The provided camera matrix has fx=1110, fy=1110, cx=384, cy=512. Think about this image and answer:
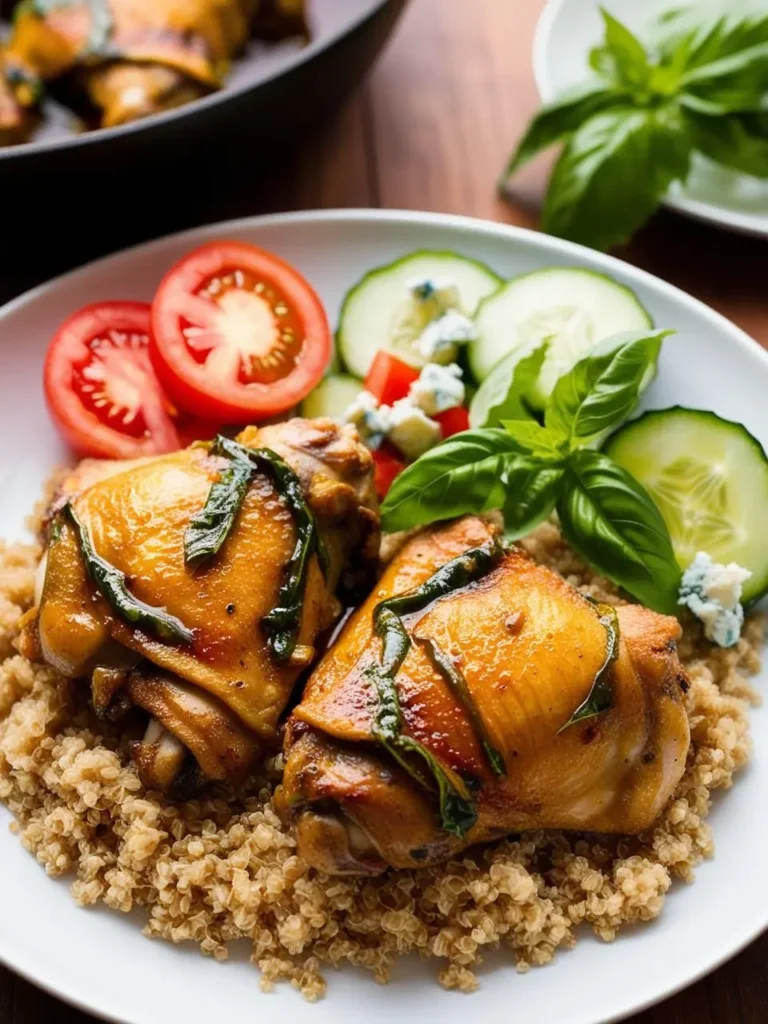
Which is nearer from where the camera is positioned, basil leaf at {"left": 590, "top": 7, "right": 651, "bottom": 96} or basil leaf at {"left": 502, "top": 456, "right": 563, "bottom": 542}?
basil leaf at {"left": 502, "top": 456, "right": 563, "bottom": 542}

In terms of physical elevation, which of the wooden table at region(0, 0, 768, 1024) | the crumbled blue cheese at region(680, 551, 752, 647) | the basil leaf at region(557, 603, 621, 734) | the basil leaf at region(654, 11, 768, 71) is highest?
the basil leaf at region(654, 11, 768, 71)

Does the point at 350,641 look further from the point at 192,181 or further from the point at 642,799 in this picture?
the point at 192,181

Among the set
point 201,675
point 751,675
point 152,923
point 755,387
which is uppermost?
point 755,387

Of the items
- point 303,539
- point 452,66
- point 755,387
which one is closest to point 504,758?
point 303,539

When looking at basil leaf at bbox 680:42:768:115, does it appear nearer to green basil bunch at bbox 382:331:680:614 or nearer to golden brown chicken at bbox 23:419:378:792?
green basil bunch at bbox 382:331:680:614

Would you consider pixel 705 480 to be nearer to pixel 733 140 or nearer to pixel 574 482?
pixel 574 482

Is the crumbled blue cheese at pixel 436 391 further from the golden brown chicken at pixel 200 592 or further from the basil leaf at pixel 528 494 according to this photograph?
the golden brown chicken at pixel 200 592

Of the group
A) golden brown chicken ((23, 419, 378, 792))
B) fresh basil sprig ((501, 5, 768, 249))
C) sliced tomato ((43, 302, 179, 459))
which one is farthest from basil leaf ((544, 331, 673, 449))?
sliced tomato ((43, 302, 179, 459))
